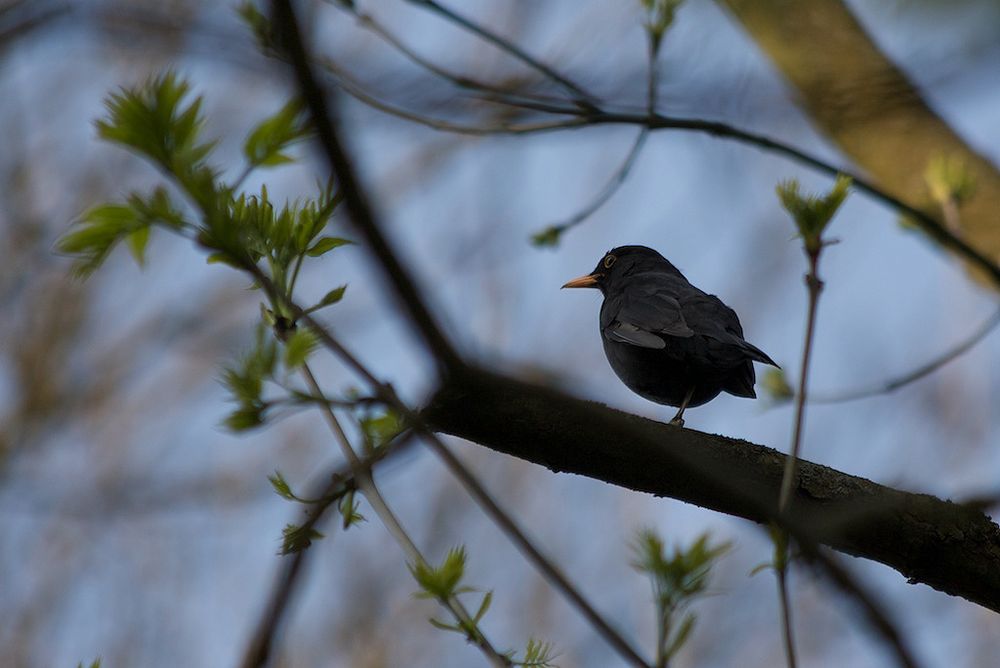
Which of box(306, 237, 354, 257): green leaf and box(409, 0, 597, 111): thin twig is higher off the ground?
box(409, 0, 597, 111): thin twig

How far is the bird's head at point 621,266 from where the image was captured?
18.4 feet

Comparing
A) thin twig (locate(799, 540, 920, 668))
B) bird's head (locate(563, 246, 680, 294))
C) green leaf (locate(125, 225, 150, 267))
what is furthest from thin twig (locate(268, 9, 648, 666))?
bird's head (locate(563, 246, 680, 294))

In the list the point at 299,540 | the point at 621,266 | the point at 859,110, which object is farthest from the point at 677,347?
the point at 299,540

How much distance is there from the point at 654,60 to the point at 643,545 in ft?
6.51

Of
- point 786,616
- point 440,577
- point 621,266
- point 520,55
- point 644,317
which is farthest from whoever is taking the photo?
point 621,266

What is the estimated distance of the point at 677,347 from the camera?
419 centimetres

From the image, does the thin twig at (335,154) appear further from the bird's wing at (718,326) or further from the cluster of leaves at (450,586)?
the bird's wing at (718,326)

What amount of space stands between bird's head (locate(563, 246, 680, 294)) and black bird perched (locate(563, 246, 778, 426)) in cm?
72

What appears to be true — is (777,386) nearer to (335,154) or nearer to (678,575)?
(678,575)

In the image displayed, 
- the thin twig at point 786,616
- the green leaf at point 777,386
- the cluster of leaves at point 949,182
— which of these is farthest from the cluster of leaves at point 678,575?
the cluster of leaves at point 949,182

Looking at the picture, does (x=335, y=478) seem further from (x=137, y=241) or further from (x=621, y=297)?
(x=621, y=297)

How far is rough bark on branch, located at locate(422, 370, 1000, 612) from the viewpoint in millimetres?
2217

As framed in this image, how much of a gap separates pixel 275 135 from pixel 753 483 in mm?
1457

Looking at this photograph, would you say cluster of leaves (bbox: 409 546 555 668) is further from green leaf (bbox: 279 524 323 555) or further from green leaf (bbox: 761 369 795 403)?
green leaf (bbox: 761 369 795 403)
